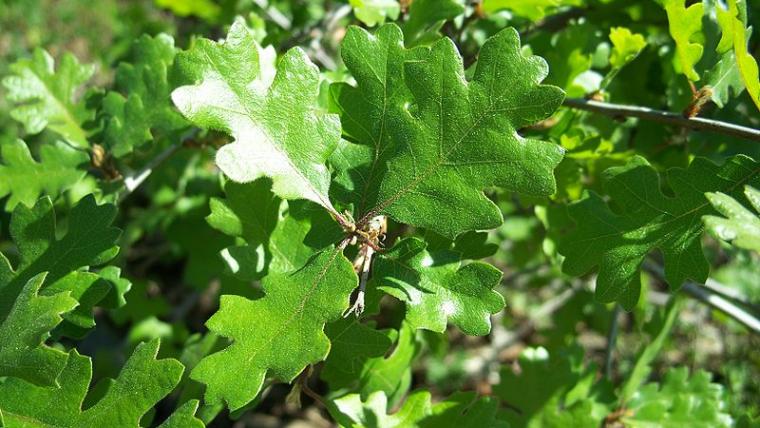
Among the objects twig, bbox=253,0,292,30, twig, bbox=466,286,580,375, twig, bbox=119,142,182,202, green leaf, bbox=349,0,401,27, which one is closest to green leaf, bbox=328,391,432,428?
twig, bbox=119,142,182,202

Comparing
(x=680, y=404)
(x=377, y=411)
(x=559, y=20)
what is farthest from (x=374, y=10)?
(x=680, y=404)

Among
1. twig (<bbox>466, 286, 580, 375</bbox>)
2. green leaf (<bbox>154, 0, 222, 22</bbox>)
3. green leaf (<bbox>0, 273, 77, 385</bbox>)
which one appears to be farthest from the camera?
twig (<bbox>466, 286, 580, 375</bbox>)

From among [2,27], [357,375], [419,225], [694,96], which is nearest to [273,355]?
[419,225]

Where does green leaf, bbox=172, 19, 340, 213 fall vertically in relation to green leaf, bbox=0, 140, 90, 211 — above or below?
above

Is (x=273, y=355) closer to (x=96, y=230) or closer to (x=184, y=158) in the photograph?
(x=96, y=230)

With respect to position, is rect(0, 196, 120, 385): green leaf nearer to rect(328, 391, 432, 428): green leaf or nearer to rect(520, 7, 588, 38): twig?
rect(328, 391, 432, 428): green leaf

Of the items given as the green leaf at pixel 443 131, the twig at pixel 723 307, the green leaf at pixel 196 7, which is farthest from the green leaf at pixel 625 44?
the green leaf at pixel 196 7
